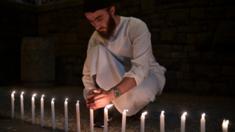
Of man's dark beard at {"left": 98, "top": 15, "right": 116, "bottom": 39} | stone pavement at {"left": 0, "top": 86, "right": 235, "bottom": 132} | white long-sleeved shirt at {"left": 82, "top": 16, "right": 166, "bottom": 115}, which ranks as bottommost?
stone pavement at {"left": 0, "top": 86, "right": 235, "bottom": 132}

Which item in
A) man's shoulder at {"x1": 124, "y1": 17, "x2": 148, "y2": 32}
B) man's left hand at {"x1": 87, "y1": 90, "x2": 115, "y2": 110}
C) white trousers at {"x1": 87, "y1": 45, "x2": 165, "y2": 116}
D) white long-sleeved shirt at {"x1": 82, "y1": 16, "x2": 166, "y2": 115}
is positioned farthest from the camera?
white trousers at {"x1": 87, "y1": 45, "x2": 165, "y2": 116}

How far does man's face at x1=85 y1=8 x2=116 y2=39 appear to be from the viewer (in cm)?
233

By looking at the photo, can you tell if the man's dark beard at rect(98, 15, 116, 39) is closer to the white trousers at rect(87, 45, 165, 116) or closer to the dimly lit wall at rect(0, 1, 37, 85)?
the white trousers at rect(87, 45, 165, 116)

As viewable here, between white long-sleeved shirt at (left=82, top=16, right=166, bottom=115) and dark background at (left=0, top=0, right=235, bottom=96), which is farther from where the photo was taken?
dark background at (left=0, top=0, right=235, bottom=96)

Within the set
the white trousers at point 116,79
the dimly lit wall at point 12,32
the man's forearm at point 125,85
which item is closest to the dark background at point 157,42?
the dimly lit wall at point 12,32

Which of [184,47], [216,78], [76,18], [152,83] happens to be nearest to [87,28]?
[76,18]

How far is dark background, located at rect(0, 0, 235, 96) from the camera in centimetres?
490

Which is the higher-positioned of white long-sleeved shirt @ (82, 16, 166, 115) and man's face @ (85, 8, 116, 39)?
man's face @ (85, 8, 116, 39)

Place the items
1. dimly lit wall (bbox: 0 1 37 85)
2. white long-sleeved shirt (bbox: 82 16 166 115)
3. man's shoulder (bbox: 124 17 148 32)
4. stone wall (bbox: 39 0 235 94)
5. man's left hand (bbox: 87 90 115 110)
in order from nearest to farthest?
man's left hand (bbox: 87 90 115 110)
white long-sleeved shirt (bbox: 82 16 166 115)
man's shoulder (bbox: 124 17 148 32)
stone wall (bbox: 39 0 235 94)
dimly lit wall (bbox: 0 1 37 85)

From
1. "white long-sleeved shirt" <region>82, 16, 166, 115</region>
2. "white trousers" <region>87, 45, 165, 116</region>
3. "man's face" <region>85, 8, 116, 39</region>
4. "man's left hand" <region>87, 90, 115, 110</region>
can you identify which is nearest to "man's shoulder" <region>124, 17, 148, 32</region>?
"white long-sleeved shirt" <region>82, 16, 166, 115</region>

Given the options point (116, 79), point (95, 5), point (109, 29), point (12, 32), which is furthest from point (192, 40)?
point (12, 32)

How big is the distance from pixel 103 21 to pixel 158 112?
4.99ft

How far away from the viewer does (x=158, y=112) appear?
365 cm

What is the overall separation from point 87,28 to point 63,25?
60 cm
